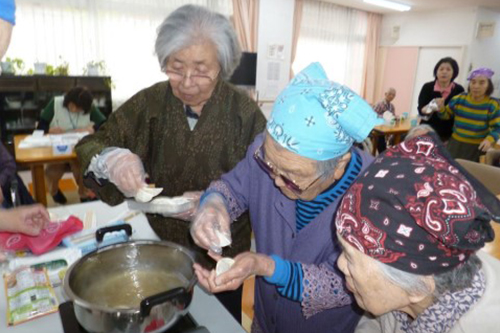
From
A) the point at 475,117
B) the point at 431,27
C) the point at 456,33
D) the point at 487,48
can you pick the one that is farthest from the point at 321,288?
the point at 487,48

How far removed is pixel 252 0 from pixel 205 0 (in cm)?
92

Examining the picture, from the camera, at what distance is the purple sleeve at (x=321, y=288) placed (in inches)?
38.7

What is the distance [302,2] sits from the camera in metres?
7.16

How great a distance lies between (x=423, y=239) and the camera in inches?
26.4

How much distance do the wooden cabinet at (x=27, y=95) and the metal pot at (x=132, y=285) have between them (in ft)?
14.7

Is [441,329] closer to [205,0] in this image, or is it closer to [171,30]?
[171,30]

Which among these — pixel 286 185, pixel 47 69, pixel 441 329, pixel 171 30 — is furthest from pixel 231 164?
pixel 47 69

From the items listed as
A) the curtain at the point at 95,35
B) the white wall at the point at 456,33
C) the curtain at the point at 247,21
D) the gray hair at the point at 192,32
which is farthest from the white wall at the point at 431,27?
the gray hair at the point at 192,32

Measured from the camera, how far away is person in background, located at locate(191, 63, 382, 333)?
2.96 feet

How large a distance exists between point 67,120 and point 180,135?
333cm

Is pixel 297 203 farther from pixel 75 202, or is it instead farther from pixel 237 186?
pixel 75 202

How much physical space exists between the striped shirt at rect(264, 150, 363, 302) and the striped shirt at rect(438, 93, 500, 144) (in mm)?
3994

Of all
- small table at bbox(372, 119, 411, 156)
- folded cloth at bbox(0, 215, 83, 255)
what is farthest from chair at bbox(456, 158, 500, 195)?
small table at bbox(372, 119, 411, 156)

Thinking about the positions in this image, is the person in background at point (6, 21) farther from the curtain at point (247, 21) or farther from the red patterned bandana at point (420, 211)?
the curtain at point (247, 21)
